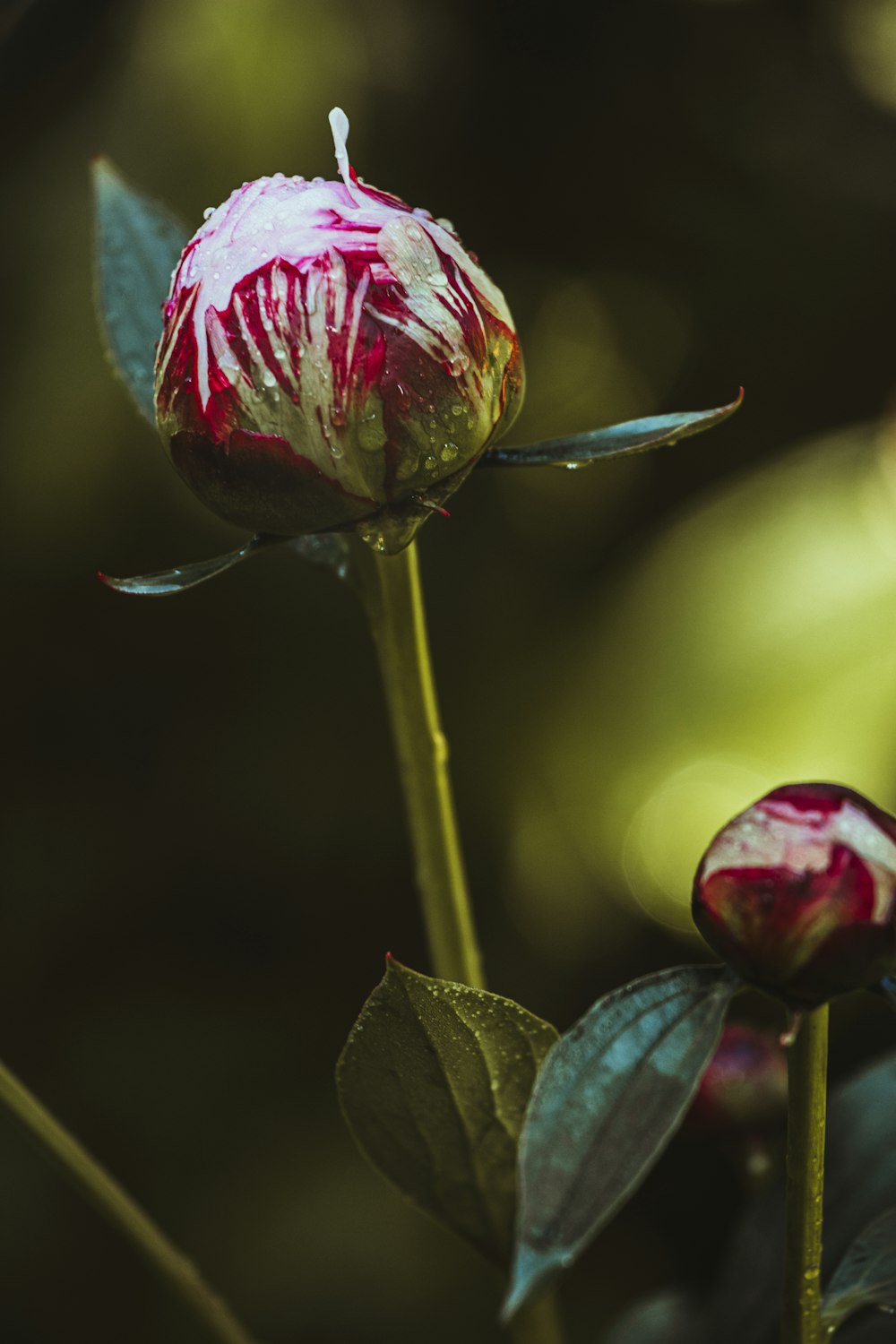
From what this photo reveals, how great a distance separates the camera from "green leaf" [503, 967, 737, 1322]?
0.96 ft

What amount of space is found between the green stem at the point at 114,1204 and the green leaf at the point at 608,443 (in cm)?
24

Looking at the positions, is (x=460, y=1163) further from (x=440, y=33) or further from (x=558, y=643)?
(x=440, y=33)

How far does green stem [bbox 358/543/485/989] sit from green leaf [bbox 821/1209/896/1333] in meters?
0.15

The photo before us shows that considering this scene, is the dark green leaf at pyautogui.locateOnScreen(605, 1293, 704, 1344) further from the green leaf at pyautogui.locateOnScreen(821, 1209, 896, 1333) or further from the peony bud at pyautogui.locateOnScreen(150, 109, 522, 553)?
the peony bud at pyautogui.locateOnScreen(150, 109, 522, 553)

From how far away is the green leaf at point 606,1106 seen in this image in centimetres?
29

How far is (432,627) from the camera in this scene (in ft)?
3.30

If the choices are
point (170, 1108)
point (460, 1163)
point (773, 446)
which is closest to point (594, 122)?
point (773, 446)

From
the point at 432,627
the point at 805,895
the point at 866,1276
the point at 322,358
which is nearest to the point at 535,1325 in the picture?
the point at 866,1276

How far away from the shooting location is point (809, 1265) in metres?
0.37

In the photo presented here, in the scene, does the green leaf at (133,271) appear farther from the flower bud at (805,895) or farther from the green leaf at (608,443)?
the flower bud at (805,895)

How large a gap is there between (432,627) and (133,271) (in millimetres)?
516

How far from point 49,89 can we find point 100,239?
0.67 meters

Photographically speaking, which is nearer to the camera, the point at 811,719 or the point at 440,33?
the point at 811,719

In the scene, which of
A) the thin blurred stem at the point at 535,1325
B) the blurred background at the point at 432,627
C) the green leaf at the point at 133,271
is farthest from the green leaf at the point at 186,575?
the blurred background at the point at 432,627
